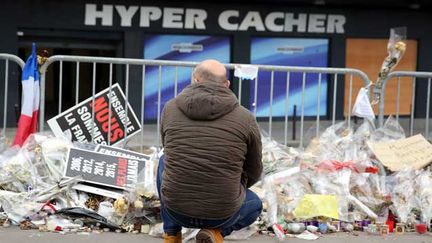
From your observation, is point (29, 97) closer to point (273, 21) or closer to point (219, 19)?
point (219, 19)

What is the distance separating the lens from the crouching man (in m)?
3.74

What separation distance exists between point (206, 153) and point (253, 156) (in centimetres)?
37

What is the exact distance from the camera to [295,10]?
1539cm

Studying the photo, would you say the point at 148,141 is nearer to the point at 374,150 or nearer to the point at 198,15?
the point at 374,150

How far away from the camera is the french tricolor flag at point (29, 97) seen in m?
6.65

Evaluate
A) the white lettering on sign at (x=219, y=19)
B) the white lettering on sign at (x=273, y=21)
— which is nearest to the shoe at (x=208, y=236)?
the white lettering on sign at (x=219, y=19)

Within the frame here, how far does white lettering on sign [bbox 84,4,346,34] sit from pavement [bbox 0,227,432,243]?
9240 millimetres

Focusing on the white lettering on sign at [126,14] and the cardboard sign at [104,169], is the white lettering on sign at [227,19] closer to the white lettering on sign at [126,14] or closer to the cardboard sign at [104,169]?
the white lettering on sign at [126,14]

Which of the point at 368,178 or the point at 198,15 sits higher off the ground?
the point at 198,15

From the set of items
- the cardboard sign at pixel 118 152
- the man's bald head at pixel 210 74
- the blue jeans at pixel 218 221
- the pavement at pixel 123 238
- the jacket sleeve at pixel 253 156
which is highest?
the man's bald head at pixel 210 74

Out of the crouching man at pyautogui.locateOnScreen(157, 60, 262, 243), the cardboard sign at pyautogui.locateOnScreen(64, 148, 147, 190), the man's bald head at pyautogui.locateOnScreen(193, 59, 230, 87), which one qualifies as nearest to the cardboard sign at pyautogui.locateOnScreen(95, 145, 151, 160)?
the cardboard sign at pyautogui.locateOnScreen(64, 148, 147, 190)

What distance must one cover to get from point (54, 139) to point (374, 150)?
3358 mm

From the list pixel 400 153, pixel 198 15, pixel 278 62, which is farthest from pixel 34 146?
pixel 278 62

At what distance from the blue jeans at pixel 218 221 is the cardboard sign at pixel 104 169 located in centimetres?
169
